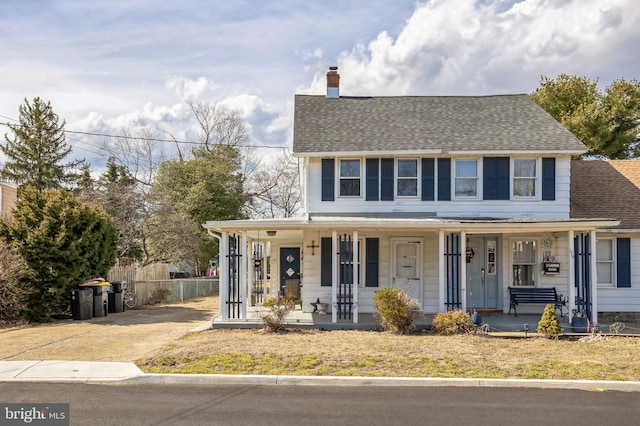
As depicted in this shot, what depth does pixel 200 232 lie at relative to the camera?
3406 cm

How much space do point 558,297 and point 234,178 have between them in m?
24.8

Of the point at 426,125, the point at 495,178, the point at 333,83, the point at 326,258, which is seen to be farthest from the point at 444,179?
the point at 333,83

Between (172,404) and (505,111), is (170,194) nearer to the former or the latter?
(505,111)

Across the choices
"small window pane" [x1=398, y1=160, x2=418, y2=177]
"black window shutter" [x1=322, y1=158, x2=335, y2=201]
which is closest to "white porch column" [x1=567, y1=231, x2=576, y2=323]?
"small window pane" [x1=398, y1=160, x2=418, y2=177]

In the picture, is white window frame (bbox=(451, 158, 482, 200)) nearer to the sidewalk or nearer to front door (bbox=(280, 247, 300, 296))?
front door (bbox=(280, 247, 300, 296))

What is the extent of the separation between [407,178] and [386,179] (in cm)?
62

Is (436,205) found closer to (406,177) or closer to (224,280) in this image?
(406,177)

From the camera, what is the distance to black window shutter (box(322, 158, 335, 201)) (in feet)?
55.0

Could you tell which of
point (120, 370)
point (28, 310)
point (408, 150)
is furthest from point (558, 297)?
point (28, 310)

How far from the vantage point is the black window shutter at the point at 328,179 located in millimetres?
16750

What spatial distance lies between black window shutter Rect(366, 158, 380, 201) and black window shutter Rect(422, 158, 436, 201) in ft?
4.31

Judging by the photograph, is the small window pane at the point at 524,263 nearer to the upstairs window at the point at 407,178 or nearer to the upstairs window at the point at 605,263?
the upstairs window at the point at 605,263

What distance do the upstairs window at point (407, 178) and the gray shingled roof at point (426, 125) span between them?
1.73 feet

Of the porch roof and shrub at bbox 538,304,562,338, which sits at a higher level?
the porch roof
